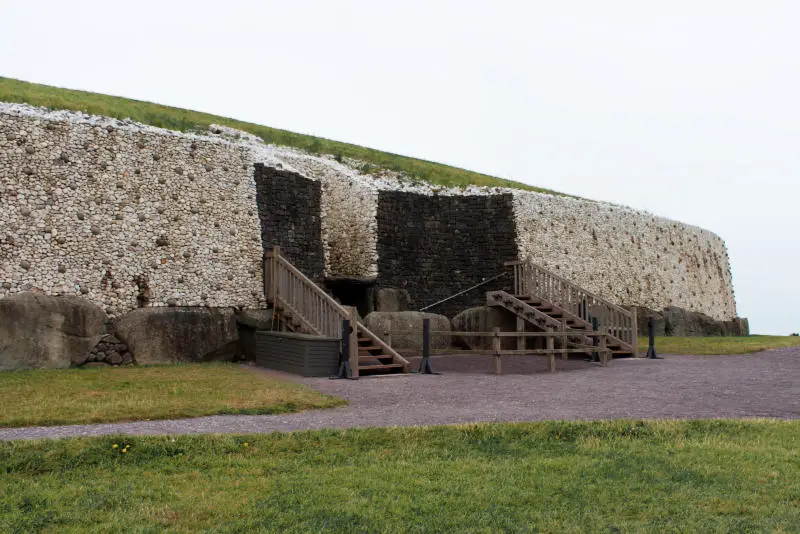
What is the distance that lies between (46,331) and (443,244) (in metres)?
12.5

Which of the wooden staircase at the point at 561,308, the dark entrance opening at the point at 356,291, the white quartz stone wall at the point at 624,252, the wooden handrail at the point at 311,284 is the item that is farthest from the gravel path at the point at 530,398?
the white quartz stone wall at the point at 624,252

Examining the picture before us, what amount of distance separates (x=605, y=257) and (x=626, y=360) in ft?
32.6

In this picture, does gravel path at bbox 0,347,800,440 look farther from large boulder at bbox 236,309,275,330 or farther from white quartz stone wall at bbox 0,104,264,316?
white quartz stone wall at bbox 0,104,264,316

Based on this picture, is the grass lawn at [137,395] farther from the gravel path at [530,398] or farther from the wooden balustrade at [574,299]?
the wooden balustrade at [574,299]

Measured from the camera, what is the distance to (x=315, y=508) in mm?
5703

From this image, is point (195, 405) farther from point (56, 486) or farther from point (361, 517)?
point (361, 517)

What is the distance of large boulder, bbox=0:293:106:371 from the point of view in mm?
14977

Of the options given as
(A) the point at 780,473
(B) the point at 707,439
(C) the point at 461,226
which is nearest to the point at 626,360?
(C) the point at 461,226

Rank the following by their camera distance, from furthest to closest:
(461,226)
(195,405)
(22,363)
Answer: (461,226)
(22,363)
(195,405)

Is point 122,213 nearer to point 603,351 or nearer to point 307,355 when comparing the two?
point 307,355

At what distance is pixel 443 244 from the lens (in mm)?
23906

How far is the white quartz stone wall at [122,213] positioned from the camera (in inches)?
631

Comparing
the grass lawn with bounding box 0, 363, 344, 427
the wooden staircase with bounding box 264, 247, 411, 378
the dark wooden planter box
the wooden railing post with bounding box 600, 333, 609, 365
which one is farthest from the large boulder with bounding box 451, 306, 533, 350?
the grass lawn with bounding box 0, 363, 344, 427

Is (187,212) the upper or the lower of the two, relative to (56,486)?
upper
